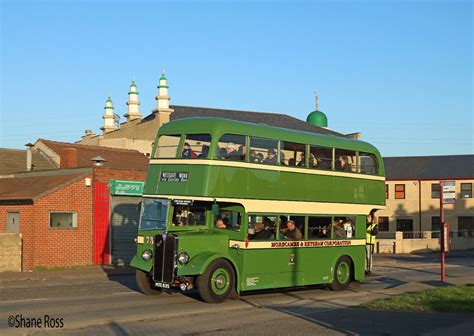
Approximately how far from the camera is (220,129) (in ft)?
54.2

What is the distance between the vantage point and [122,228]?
29453mm

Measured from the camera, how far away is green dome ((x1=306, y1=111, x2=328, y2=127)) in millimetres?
73037

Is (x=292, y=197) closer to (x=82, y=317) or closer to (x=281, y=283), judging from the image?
(x=281, y=283)

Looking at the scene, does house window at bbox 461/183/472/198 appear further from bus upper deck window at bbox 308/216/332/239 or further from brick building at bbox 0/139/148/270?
bus upper deck window at bbox 308/216/332/239

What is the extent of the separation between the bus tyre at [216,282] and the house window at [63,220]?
1232 cm

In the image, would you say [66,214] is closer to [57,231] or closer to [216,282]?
[57,231]

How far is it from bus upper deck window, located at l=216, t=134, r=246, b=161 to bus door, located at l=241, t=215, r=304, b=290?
5.17 feet

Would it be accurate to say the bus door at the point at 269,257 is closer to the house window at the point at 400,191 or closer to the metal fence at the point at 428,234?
the metal fence at the point at 428,234

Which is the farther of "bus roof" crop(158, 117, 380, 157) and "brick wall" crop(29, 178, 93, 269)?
"brick wall" crop(29, 178, 93, 269)

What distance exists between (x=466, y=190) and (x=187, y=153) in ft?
172

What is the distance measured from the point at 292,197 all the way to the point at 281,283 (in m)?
2.27

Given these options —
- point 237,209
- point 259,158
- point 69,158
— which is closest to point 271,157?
point 259,158

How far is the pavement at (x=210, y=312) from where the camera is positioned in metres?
12.0

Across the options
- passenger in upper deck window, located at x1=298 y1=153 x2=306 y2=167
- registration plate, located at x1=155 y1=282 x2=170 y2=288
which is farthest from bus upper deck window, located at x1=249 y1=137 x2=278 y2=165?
registration plate, located at x1=155 y1=282 x2=170 y2=288
